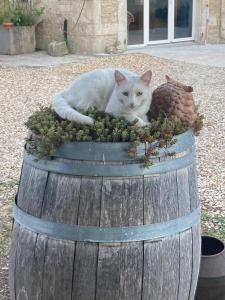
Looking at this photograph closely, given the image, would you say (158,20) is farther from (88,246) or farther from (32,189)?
(88,246)

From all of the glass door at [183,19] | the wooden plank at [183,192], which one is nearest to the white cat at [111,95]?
the wooden plank at [183,192]

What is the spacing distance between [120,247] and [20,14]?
465 inches

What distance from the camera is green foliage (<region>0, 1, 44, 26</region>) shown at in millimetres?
13500

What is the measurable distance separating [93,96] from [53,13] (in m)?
11.6

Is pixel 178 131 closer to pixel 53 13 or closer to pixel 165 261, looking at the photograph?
pixel 165 261

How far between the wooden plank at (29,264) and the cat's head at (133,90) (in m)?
0.67

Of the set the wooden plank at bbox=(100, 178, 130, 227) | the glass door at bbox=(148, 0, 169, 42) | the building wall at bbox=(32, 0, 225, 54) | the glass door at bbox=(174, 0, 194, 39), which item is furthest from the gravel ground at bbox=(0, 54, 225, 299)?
the glass door at bbox=(174, 0, 194, 39)

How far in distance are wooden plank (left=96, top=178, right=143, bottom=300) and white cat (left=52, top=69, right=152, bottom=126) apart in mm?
308

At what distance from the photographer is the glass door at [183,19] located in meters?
15.1

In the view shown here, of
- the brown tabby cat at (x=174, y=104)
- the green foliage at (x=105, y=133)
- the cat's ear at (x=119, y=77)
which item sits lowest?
the green foliage at (x=105, y=133)

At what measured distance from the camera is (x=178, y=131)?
8.49 ft

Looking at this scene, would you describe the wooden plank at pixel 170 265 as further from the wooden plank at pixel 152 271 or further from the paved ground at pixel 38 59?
the paved ground at pixel 38 59

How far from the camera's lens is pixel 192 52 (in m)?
13.8

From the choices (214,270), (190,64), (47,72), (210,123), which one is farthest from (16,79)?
(214,270)
